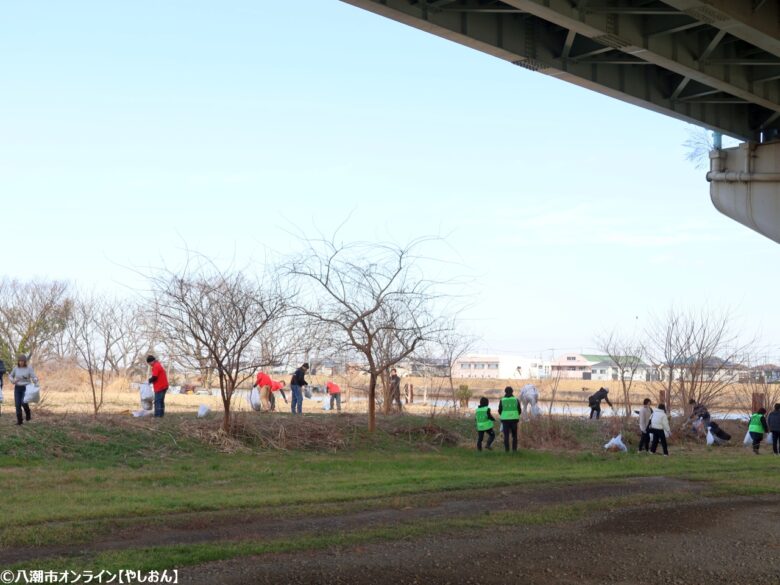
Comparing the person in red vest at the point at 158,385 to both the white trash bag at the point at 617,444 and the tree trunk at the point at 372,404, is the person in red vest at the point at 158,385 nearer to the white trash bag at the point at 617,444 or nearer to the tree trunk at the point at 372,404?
the tree trunk at the point at 372,404

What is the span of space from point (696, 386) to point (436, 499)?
20982mm

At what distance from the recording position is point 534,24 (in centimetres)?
1752

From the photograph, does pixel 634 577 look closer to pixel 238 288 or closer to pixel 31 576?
pixel 31 576

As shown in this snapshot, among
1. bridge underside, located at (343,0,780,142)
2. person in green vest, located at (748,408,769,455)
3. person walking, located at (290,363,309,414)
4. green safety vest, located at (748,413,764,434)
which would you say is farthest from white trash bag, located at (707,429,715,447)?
person walking, located at (290,363,309,414)

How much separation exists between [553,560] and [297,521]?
3389mm

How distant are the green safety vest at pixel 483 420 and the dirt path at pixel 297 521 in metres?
6.64

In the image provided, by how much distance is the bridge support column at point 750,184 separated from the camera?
2386cm

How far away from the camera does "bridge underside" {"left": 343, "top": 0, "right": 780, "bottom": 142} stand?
50.7ft

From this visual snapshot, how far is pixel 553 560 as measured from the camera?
391 inches

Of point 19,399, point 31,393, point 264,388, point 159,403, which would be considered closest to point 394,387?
point 264,388

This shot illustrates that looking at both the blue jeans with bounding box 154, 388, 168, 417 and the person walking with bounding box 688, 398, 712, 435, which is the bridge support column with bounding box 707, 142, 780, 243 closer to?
the person walking with bounding box 688, 398, 712, 435

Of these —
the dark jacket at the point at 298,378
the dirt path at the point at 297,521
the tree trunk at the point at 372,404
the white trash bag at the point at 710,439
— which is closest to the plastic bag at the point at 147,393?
the dark jacket at the point at 298,378

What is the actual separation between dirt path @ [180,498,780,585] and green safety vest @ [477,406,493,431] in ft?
33.2

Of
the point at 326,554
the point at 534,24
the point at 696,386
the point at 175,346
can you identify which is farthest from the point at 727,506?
the point at 696,386
